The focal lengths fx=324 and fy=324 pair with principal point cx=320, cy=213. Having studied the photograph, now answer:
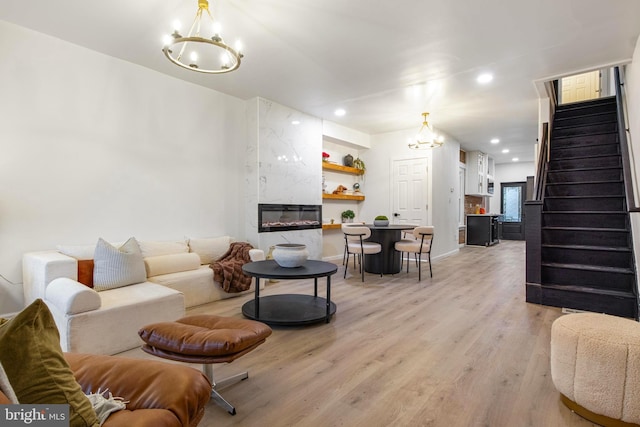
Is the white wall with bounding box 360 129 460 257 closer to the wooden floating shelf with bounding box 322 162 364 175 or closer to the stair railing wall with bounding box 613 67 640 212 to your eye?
the wooden floating shelf with bounding box 322 162 364 175

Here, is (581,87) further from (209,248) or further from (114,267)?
(114,267)

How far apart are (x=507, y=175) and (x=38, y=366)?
534 inches

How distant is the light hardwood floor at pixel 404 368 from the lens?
69.9 inches

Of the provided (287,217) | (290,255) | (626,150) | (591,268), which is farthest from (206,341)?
(626,150)

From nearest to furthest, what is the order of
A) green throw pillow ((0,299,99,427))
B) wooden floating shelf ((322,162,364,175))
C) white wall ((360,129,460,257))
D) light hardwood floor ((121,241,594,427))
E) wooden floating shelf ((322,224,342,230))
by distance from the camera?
green throw pillow ((0,299,99,427))
light hardwood floor ((121,241,594,427))
wooden floating shelf ((322,224,342,230))
wooden floating shelf ((322,162,364,175))
white wall ((360,129,460,257))

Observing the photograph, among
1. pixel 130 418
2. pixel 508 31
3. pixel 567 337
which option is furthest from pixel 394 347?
pixel 508 31

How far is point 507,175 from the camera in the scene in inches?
469

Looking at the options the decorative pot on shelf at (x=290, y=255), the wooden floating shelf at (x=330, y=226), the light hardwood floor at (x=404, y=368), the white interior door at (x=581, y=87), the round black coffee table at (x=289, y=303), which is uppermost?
the white interior door at (x=581, y=87)

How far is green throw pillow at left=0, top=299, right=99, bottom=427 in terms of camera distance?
79cm

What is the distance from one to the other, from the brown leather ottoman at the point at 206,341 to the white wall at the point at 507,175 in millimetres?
12053

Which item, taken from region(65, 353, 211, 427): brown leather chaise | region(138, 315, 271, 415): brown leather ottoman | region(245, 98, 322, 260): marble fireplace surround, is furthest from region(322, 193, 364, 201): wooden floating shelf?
region(65, 353, 211, 427): brown leather chaise

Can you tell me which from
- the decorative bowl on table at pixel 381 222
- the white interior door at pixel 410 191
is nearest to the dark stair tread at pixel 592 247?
the decorative bowl on table at pixel 381 222

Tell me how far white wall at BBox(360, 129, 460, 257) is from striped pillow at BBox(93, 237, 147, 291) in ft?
17.9

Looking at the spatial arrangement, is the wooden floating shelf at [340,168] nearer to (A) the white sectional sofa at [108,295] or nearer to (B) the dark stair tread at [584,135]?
(A) the white sectional sofa at [108,295]
